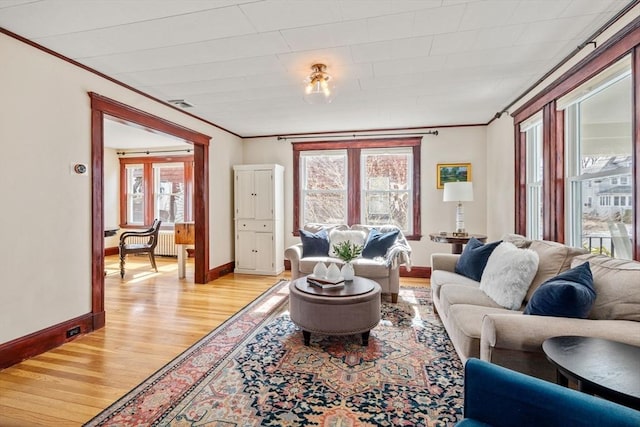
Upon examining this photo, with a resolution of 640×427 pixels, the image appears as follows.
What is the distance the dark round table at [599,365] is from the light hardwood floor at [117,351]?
94.6 inches

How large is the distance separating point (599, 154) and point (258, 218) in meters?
4.34

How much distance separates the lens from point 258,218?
532 centimetres

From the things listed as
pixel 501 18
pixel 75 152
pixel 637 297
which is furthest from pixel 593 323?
pixel 75 152

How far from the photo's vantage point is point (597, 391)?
113 centimetres

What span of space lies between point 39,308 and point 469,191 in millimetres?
4633

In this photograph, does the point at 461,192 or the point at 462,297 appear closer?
the point at 462,297

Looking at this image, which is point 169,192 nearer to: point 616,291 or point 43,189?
point 43,189

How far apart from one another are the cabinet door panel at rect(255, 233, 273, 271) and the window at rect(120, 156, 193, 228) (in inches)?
94.3

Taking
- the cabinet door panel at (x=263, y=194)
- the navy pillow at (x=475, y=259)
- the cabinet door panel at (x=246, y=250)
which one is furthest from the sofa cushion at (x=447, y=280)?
the cabinet door panel at (x=246, y=250)

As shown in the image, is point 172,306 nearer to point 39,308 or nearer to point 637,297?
point 39,308

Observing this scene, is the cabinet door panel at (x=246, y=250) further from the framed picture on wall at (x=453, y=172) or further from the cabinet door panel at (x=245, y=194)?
the framed picture on wall at (x=453, y=172)

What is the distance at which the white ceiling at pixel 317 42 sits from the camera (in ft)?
6.59

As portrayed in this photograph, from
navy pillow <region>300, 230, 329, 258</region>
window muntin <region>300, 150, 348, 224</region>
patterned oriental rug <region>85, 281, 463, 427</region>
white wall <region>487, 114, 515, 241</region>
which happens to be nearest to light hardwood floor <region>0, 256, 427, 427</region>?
patterned oriental rug <region>85, 281, 463, 427</region>

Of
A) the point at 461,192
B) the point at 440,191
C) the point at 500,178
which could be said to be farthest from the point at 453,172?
the point at 461,192
